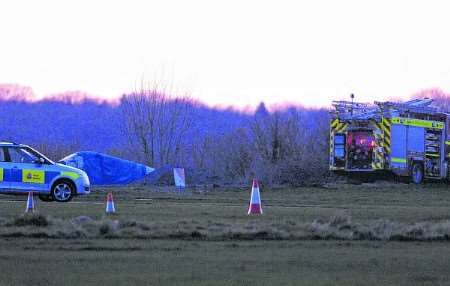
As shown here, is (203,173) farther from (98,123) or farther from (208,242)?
(98,123)

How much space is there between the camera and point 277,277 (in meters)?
9.35

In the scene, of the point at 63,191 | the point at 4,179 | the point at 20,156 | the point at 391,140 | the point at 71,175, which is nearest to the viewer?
the point at 4,179

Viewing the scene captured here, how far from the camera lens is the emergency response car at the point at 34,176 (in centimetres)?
2231

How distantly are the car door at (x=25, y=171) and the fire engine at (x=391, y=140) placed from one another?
15637mm

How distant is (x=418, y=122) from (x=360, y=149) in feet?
8.92

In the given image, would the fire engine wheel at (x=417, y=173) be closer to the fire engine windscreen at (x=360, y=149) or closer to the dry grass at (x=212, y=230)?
the fire engine windscreen at (x=360, y=149)

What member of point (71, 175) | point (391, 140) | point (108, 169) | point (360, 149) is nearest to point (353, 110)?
point (360, 149)

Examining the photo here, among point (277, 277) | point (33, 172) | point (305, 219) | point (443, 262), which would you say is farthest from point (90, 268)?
point (33, 172)

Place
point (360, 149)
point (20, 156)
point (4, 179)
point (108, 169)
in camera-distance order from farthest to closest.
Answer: point (108, 169) < point (360, 149) < point (20, 156) < point (4, 179)

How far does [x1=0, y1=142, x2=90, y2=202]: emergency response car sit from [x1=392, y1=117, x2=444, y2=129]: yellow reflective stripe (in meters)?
15.6

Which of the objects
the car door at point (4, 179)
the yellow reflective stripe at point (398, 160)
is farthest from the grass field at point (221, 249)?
the yellow reflective stripe at point (398, 160)

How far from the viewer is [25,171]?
22.4m

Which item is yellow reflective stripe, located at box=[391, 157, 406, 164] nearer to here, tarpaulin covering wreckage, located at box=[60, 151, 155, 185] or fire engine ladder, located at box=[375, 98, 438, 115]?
fire engine ladder, located at box=[375, 98, 438, 115]

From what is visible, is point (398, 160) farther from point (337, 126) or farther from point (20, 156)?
point (20, 156)
